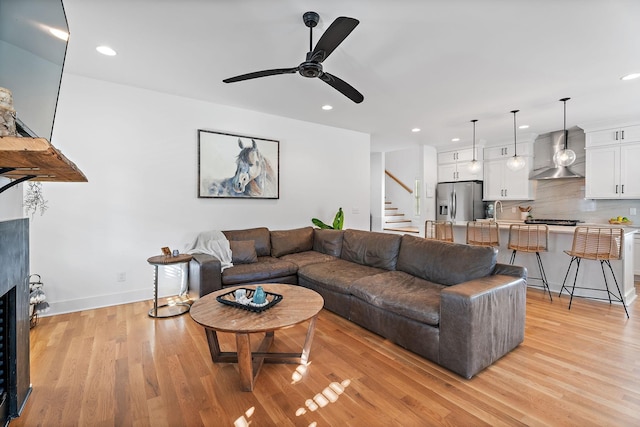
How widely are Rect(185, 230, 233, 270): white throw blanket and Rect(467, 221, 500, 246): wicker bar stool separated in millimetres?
3576

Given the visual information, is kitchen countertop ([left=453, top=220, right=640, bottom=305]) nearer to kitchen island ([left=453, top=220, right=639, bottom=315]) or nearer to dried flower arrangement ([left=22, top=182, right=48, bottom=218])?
kitchen island ([left=453, top=220, right=639, bottom=315])

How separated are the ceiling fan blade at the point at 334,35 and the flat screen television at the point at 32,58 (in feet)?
4.75

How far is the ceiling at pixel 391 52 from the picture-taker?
2.06m

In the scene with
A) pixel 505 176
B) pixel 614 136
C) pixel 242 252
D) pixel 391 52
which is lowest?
pixel 242 252

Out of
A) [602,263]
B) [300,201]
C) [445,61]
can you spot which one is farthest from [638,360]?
[300,201]

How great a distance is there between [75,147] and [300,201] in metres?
3.06

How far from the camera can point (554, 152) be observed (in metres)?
5.58

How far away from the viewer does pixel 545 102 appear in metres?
3.90

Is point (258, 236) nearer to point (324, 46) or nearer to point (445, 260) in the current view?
point (445, 260)

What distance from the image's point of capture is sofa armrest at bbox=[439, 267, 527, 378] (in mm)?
2000

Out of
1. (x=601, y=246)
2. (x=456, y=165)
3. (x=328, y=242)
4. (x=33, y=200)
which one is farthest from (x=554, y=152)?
(x=33, y=200)

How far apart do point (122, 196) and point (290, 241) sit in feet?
7.34

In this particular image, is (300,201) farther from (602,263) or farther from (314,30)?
(602,263)

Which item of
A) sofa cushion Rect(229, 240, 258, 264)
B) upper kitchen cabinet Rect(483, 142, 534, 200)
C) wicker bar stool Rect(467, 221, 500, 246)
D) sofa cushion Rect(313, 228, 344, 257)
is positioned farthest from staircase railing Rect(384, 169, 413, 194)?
sofa cushion Rect(229, 240, 258, 264)
